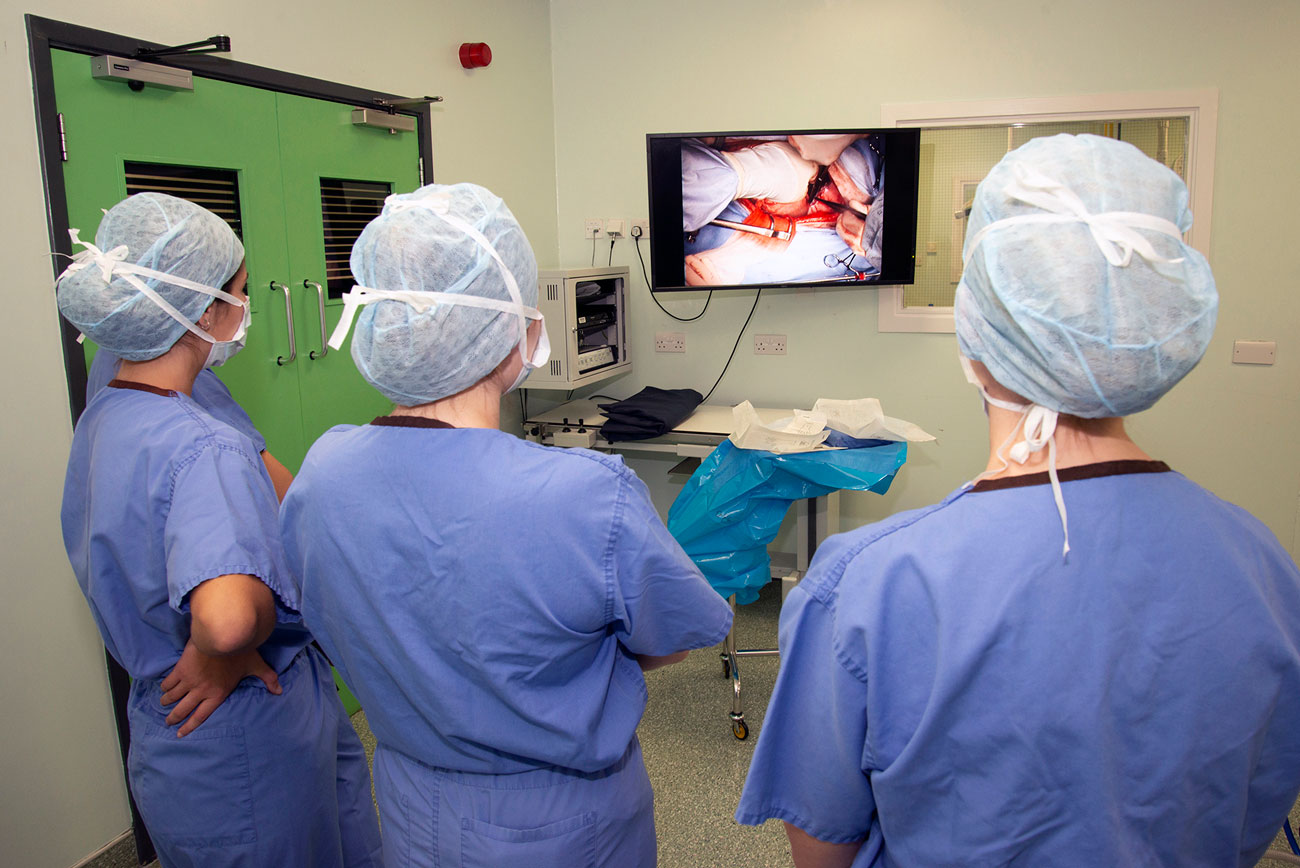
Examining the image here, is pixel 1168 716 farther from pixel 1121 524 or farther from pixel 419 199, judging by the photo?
pixel 419 199

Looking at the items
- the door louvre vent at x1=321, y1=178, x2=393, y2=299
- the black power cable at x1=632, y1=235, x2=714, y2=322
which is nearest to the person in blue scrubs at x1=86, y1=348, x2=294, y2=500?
the door louvre vent at x1=321, y1=178, x2=393, y2=299

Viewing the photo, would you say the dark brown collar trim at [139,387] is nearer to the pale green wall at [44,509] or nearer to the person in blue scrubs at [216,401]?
the person in blue scrubs at [216,401]

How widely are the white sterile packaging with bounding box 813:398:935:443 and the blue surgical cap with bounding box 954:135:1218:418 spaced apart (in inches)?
67.5

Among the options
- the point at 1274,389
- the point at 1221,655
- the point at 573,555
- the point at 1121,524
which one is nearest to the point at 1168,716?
the point at 1221,655

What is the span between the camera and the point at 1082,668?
0.79 metres

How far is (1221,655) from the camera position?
795 mm

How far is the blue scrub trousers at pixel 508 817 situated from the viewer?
1136 mm

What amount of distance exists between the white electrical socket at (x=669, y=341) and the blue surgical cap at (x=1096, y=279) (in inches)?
119

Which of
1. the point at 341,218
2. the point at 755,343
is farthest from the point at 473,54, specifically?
the point at 755,343

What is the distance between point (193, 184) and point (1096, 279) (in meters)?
2.19

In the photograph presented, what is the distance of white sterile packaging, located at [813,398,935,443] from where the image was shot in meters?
2.55

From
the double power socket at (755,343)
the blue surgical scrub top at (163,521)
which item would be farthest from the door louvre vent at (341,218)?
the double power socket at (755,343)

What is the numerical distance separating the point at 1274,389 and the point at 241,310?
3461mm

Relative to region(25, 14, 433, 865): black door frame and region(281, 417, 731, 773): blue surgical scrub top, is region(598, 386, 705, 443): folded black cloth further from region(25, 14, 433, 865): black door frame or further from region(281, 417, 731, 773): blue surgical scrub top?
region(281, 417, 731, 773): blue surgical scrub top
